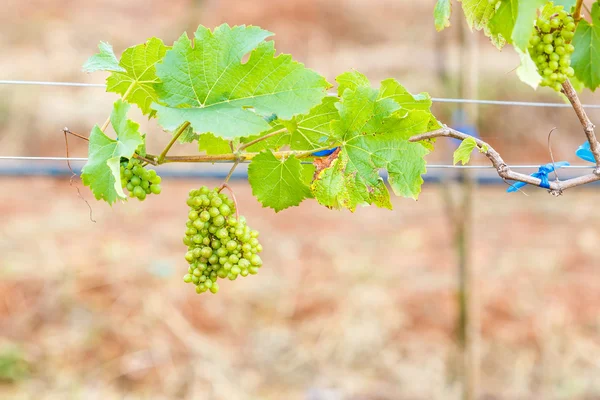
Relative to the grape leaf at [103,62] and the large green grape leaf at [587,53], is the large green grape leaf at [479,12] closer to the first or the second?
the large green grape leaf at [587,53]

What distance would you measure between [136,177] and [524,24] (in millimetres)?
517

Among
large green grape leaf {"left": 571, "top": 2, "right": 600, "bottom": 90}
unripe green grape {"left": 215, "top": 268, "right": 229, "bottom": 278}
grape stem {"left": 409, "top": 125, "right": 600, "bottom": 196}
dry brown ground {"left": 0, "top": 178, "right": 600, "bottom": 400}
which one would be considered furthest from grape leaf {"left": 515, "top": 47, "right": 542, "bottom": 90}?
dry brown ground {"left": 0, "top": 178, "right": 600, "bottom": 400}

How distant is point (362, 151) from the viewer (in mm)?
966

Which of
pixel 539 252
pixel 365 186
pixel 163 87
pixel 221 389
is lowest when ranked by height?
pixel 221 389

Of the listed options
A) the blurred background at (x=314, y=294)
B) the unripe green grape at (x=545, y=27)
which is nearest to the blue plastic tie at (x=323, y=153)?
the unripe green grape at (x=545, y=27)

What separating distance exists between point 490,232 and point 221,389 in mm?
2740

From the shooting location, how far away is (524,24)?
813mm

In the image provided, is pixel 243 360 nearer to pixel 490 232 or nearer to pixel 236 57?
pixel 490 232

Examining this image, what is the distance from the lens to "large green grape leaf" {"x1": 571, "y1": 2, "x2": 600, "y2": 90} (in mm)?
1045

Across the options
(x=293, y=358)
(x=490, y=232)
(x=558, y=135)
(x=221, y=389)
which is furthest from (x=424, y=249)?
(x=558, y=135)

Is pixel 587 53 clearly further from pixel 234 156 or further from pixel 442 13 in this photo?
pixel 234 156

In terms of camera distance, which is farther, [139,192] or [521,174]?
[521,174]

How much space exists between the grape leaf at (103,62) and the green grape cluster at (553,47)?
1.86 feet

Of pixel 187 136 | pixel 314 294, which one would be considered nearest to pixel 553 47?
pixel 187 136
